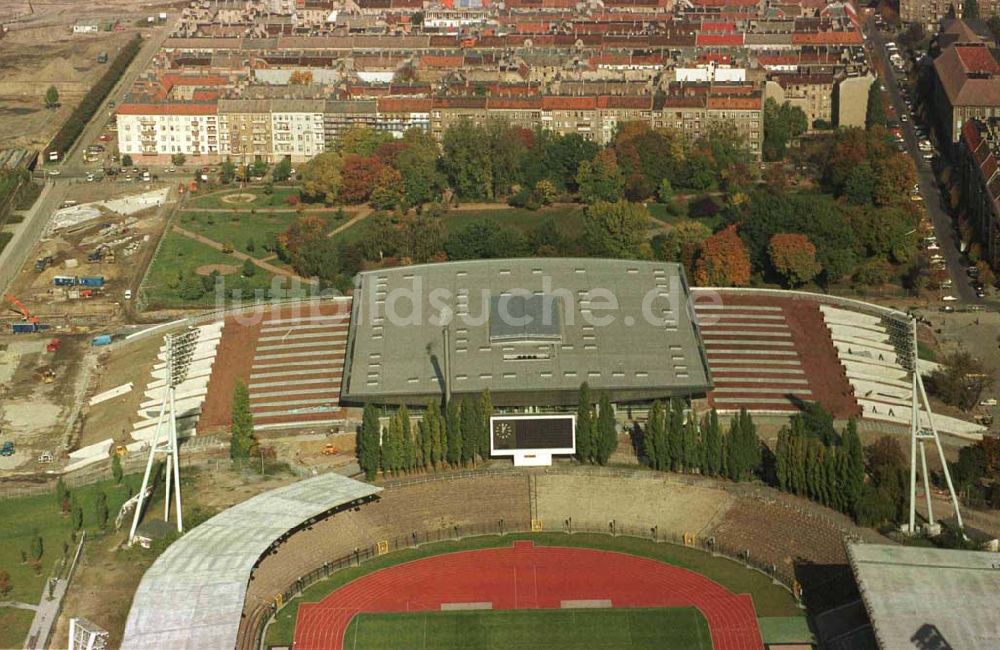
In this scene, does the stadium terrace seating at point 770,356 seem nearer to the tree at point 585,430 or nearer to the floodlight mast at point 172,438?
the tree at point 585,430

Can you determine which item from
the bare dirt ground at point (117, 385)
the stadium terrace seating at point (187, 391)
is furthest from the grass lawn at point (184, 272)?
the stadium terrace seating at point (187, 391)

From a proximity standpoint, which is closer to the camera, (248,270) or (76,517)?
(76,517)

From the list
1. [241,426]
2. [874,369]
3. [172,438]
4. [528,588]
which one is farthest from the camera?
[874,369]

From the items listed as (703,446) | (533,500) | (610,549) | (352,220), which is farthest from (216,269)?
(610,549)

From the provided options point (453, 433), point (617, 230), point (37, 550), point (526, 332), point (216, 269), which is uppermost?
point (526, 332)

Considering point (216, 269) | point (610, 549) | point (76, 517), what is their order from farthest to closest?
point (216, 269) < point (76, 517) < point (610, 549)

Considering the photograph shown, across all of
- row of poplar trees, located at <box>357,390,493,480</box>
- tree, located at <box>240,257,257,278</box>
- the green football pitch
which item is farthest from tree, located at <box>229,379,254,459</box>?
tree, located at <box>240,257,257,278</box>

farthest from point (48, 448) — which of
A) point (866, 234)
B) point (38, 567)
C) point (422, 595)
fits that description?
point (866, 234)

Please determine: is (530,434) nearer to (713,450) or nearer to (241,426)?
(713,450)
